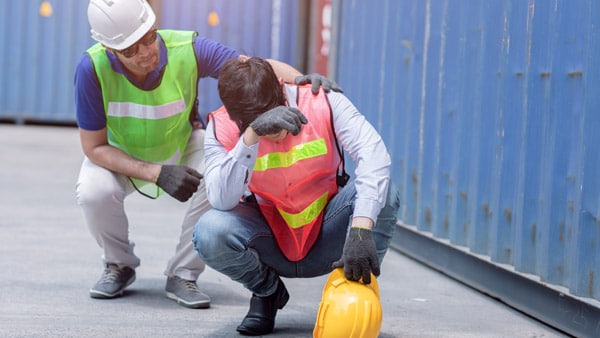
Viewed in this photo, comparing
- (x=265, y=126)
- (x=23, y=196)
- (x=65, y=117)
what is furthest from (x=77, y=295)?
(x=65, y=117)

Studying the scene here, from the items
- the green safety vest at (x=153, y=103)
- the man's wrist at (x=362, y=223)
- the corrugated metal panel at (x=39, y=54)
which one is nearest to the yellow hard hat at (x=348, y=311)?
the man's wrist at (x=362, y=223)

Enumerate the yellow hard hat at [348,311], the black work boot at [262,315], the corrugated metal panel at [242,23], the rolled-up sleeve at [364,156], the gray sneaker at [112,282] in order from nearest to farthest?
the yellow hard hat at [348,311] < the rolled-up sleeve at [364,156] < the black work boot at [262,315] < the gray sneaker at [112,282] < the corrugated metal panel at [242,23]

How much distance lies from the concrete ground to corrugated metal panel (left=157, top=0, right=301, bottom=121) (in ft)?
27.3

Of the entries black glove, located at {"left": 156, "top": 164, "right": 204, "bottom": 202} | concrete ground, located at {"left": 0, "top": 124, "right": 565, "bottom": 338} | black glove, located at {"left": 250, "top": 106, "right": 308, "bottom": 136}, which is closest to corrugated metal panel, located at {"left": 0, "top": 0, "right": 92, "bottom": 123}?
concrete ground, located at {"left": 0, "top": 124, "right": 565, "bottom": 338}

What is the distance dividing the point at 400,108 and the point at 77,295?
2.58 meters

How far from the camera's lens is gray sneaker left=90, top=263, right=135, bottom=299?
14.8ft

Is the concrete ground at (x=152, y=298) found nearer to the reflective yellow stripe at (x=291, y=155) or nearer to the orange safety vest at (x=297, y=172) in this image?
the orange safety vest at (x=297, y=172)

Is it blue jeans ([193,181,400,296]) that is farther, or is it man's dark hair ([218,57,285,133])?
blue jeans ([193,181,400,296])

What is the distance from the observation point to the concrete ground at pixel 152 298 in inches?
158

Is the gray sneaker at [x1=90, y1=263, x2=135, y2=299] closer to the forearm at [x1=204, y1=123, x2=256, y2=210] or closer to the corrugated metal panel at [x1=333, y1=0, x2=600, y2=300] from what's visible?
the forearm at [x1=204, y1=123, x2=256, y2=210]

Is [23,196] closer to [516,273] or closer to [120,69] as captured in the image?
[120,69]

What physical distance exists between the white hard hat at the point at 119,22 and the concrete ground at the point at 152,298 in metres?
1.15

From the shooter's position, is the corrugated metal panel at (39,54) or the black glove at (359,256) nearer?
the black glove at (359,256)

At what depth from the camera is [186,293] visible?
4453mm
